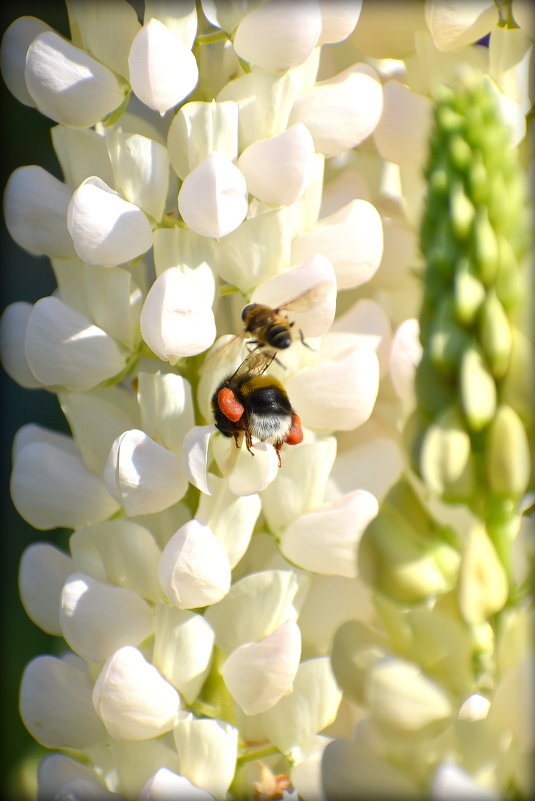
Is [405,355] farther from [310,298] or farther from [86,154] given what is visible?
[86,154]

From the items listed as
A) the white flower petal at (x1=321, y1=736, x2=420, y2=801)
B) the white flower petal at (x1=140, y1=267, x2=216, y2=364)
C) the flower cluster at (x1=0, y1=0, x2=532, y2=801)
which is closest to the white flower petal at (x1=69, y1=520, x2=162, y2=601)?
the flower cluster at (x1=0, y1=0, x2=532, y2=801)

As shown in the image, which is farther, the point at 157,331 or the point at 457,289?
the point at 157,331

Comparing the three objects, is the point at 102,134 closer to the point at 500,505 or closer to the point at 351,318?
the point at 351,318

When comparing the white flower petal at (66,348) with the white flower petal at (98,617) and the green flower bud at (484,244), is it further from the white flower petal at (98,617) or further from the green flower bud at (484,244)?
the green flower bud at (484,244)

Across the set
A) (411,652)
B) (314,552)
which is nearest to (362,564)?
(411,652)

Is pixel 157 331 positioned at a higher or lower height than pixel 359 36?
lower

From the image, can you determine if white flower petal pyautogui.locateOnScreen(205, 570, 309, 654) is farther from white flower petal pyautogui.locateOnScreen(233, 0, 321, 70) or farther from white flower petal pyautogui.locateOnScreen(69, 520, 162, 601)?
white flower petal pyautogui.locateOnScreen(233, 0, 321, 70)

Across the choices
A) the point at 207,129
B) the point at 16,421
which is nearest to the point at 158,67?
the point at 207,129
